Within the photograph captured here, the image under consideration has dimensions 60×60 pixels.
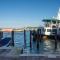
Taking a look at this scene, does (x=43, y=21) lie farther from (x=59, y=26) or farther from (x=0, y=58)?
(x=0, y=58)

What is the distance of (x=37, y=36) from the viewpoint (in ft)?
90.0

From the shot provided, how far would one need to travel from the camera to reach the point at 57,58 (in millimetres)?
4926

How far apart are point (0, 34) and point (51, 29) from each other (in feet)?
43.9

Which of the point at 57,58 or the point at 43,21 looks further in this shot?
the point at 43,21

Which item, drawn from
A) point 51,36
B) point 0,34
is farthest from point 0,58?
point 51,36

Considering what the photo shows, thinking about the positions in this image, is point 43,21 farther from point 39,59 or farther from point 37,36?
point 39,59

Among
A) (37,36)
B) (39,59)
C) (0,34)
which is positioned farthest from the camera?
(37,36)

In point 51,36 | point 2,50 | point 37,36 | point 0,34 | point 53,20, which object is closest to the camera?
point 2,50

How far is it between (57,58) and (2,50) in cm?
181

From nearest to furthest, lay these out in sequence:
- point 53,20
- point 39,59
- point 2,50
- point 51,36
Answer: point 39,59 < point 2,50 < point 51,36 < point 53,20

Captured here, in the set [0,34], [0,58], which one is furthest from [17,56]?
[0,34]

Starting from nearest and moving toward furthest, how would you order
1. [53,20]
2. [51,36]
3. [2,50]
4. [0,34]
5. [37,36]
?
[2,50] → [0,34] → [37,36] → [51,36] → [53,20]

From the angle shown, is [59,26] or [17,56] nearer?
[17,56]

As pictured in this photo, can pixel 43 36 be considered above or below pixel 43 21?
below
